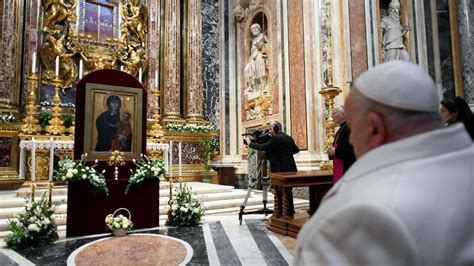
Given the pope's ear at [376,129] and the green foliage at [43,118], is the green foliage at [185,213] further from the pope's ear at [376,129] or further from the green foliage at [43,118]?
the pope's ear at [376,129]

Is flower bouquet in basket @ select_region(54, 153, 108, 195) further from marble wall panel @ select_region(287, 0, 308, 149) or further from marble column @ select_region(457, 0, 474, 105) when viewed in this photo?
marble column @ select_region(457, 0, 474, 105)

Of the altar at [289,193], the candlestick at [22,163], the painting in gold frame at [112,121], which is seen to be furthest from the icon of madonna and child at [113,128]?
the candlestick at [22,163]

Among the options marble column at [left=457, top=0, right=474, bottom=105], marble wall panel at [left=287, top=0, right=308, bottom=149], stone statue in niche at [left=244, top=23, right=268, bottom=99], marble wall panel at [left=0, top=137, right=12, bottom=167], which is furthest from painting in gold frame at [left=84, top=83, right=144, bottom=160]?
marble column at [left=457, top=0, right=474, bottom=105]

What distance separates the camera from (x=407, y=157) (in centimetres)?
75

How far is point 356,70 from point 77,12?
7.65 m

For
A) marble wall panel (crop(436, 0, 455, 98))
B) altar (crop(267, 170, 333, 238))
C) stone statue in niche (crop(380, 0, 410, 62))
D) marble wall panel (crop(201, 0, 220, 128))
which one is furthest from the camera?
marble wall panel (crop(201, 0, 220, 128))

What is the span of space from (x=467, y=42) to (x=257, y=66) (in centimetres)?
579

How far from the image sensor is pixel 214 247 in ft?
13.8

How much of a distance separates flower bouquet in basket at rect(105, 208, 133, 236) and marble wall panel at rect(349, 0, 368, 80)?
6456mm

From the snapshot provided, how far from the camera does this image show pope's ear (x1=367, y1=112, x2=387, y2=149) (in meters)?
0.81

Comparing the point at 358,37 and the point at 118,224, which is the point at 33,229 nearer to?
the point at 118,224

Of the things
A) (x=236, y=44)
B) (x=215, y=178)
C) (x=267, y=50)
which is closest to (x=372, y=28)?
(x=267, y=50)

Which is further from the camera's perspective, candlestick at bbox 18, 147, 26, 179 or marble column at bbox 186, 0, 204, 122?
marble column at bbox 186, 0, 204, 122

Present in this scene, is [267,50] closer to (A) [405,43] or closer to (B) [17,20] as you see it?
(A) [405,43]
